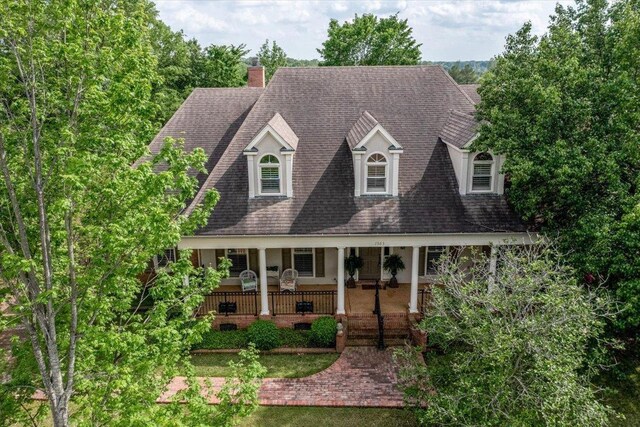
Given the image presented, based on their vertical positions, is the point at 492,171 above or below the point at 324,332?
above

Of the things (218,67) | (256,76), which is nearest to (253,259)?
(256,76)

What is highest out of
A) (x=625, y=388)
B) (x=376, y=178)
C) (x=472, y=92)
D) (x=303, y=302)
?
(x=472, y=92)

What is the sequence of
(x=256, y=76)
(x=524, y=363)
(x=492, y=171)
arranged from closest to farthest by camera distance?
(x=524, y=363), (x=492, y=171), (x=256, y=76)

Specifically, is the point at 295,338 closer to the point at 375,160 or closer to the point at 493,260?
the point at 375,160

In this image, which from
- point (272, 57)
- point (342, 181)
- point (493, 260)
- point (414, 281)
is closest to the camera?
point (493, 260)

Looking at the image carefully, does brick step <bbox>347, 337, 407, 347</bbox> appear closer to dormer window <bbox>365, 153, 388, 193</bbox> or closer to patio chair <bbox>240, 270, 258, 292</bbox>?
patio chair <bbox>240, 270, 258, 292</bbox>

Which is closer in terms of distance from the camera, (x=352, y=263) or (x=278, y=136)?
(x=278, y=136)

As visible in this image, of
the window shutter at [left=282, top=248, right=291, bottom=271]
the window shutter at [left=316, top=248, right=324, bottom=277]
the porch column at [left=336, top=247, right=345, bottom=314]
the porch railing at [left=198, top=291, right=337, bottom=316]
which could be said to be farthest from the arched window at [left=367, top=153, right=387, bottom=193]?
the window shutter at [left=282, top=248, right=291, bottom=271]

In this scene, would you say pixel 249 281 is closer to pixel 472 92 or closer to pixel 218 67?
pixel 472 92
